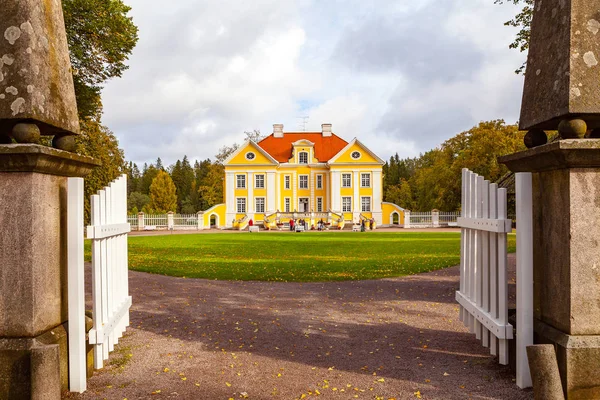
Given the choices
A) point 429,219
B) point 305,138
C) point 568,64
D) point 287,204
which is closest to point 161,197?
point 287,204

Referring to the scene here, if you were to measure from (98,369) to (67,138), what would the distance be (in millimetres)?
2126

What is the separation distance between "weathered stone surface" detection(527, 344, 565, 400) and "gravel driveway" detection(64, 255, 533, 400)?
1.12m

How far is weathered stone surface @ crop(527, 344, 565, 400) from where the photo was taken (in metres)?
2.65

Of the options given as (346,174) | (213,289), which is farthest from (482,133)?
(213,289)

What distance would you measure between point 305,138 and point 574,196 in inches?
2202

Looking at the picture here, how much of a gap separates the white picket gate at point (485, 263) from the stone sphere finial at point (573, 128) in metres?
0.76

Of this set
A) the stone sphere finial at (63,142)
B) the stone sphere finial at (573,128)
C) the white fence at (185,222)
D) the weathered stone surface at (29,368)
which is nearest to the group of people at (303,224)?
the white fence at (185,222)

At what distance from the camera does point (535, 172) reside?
3.88 m

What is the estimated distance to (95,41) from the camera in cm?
1705

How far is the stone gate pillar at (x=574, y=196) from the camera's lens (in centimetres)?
331

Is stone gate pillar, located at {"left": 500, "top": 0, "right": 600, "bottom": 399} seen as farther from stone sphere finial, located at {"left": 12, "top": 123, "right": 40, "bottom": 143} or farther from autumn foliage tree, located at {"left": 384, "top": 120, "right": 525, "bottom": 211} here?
autumn foliage tree, located at {"left": 384, "top": 120, "right": 525, "bottom": 211}

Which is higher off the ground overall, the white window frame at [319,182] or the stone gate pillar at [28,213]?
the white window frame at [319,182]

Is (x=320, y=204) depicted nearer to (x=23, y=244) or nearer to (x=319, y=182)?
(x=319, y=182)

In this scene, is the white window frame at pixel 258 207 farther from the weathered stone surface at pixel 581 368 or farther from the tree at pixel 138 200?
the weathered stone surface at pixel 581 368
